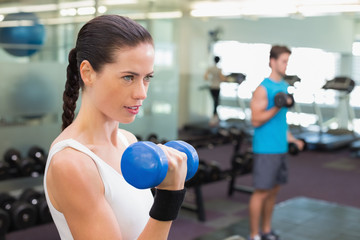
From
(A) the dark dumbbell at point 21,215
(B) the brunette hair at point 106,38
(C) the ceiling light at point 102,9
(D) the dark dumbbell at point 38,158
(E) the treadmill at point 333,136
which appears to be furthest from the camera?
(E) the treadmill at point 333,136

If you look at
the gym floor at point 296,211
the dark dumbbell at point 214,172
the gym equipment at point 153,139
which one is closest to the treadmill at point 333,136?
the gym floor at point 296,211

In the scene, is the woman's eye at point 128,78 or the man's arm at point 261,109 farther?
the man's arm at point 261,109

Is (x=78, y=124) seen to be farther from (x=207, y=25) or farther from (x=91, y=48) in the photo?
(x=207, y=25)

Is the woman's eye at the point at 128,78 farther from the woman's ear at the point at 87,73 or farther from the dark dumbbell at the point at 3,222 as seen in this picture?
the dark dumbbell at the point at 3,222

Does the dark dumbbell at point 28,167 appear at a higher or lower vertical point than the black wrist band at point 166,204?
lower

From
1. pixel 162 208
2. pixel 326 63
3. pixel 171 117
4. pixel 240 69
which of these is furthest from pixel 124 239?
pixel 240 69

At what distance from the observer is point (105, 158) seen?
0.81 m

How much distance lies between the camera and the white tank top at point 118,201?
0.76 meters

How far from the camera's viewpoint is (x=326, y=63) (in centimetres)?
880

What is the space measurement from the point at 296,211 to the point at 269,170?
109 centimetres

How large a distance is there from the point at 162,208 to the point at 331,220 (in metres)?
3.15

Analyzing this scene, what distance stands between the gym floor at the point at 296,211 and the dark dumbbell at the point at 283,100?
101 cm

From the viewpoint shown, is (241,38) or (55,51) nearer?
(55,51)

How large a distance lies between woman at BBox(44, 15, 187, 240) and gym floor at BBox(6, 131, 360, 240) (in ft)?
7.87
